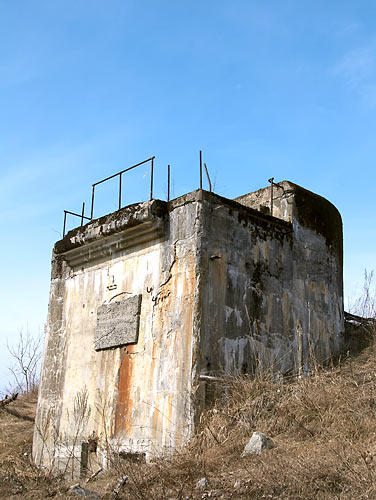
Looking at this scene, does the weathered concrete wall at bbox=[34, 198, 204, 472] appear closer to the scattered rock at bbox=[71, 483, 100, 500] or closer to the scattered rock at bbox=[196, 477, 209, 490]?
the scattered rock at bbox=[71, 483, 100, 500]

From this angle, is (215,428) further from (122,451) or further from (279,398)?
(122,451)

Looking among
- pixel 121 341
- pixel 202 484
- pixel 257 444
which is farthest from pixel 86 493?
pixel 121 341

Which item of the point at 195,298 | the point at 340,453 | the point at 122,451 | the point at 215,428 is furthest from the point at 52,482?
the point at 340,453

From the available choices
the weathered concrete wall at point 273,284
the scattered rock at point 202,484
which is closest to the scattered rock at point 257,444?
the scattered rock at point 202,484

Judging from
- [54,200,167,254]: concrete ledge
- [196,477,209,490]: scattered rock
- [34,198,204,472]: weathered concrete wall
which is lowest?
[196,477,209,490]: scattered rock

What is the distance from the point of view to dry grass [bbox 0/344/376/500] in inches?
197

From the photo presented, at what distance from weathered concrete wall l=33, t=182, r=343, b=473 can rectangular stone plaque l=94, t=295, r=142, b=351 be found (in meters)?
0.02

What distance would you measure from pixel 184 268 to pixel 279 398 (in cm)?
198

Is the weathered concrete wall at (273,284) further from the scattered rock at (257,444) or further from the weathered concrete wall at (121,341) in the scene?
the scattered rock at (257,444)

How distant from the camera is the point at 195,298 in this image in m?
7.55

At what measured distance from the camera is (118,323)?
28.1ft

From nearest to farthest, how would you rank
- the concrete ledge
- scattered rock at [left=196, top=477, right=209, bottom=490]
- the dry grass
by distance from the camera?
the dry grass → scattered rock at [left=196, top=477, right=209, bottom=490] → the concrete ledge

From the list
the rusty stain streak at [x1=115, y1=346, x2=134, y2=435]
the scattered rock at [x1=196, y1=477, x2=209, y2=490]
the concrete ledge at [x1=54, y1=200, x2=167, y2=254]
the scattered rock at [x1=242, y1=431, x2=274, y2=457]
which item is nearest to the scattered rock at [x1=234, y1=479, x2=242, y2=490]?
the scattered rock at [x1=196, y1=477, x2=209, y2=490]

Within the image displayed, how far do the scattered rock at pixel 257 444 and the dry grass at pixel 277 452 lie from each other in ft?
0.39
